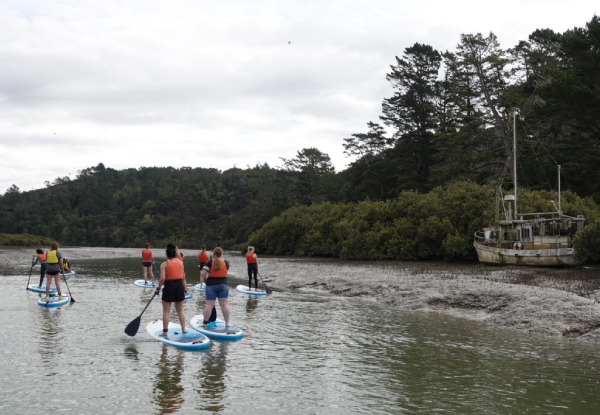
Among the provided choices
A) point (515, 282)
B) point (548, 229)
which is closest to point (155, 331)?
point (515, 282)

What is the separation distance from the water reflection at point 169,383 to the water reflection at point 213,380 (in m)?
0.38

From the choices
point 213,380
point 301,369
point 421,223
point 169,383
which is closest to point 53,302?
point 169,383

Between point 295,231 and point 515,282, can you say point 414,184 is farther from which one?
point 515,282

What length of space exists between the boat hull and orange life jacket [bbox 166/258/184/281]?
25.6 metres

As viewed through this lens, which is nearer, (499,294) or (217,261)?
(217,261)

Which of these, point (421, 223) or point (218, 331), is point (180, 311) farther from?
point (421, 223)

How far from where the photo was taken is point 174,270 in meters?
12.6

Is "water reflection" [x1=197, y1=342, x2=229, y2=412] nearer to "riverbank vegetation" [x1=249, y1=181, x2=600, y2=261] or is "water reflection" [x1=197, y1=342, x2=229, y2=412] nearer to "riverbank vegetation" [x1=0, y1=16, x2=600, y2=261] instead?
"riverbank vegetation" [x1=0, y1=16, x2=600, y2=261]

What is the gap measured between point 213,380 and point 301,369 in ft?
5.96

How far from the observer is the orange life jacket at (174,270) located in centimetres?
1254

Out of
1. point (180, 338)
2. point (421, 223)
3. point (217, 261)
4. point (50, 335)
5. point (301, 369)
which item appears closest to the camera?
point (301, 369)

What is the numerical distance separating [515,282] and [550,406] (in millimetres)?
16100

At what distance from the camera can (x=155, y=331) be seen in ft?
43.8

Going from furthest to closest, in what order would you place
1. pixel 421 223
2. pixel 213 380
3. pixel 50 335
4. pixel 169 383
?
pixel 421 223 → pixel 50 335 → pixel 213 380 → pixel 169 383
